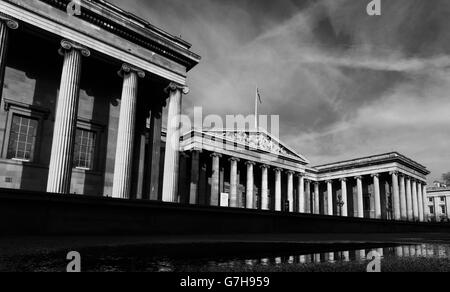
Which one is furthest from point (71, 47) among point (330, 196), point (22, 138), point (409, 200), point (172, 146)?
point (409, 200)

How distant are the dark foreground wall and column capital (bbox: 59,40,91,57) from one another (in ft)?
36.4

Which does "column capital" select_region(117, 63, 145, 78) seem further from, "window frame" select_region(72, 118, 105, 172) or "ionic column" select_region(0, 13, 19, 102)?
"ionic column" select_region(0, 13, 19, 102)

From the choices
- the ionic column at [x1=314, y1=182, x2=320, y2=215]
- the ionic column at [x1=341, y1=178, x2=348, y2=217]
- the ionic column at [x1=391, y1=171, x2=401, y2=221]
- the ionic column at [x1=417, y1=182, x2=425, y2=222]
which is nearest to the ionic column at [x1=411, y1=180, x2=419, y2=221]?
the ionic column at [x1=417, y1=182, x2=425, y2=222]

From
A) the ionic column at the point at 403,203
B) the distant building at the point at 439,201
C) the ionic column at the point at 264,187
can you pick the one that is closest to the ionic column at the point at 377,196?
the ionic column at the point at 403,203

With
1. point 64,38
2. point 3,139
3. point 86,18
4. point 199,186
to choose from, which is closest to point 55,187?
point 3,139

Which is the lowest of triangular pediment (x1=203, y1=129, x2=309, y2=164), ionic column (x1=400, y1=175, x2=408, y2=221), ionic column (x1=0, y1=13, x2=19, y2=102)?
ionic column (x1=400, y1=175, x2=408, y2=221)

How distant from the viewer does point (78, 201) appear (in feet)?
24.4

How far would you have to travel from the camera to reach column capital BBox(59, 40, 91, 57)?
15.6 m

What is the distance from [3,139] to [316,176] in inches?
1993

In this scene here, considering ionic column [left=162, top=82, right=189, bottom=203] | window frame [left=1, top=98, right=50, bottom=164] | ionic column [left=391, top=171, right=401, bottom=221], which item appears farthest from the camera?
ionic column [left=391, top=171, right=401, bottom=221]

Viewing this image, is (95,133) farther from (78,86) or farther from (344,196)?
(344,196)

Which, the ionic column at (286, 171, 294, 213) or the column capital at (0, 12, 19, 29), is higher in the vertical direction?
the column capital at (0, 12, 19, 29)

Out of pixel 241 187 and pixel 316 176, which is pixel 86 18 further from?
pixel 316 176

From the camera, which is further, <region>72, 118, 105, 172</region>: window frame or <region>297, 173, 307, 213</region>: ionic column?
<region>297, 173, 307, 213</region>: ionic column
